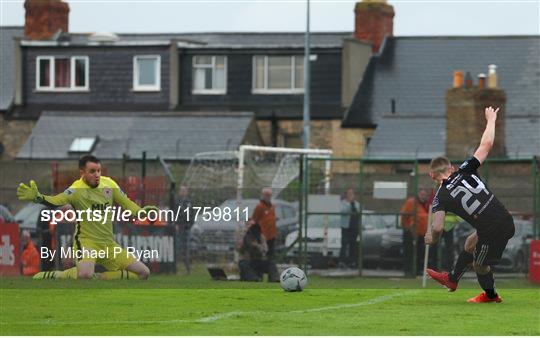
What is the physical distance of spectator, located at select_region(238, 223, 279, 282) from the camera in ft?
96.3

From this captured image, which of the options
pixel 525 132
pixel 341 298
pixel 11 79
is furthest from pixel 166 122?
pixel 341 298

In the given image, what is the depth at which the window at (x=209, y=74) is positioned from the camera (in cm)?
6469

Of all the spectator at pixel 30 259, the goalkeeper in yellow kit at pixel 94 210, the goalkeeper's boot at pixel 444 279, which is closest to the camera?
the goalkeeper's boot at pixel 444 279

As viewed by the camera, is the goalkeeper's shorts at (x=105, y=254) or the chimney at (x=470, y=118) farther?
the chimney at (x=470, y=118)

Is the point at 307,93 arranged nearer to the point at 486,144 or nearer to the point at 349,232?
the point at 349,232

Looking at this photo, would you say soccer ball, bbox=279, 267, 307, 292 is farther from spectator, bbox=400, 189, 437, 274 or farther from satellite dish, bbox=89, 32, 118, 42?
satellite dish, bbox=89, 32, 118, 42

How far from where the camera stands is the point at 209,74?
214ft

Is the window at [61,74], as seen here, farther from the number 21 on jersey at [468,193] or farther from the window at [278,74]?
the number 21 on jersey at [468,193]

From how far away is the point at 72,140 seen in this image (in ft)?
200

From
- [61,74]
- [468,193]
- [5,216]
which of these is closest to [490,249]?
[468,193]

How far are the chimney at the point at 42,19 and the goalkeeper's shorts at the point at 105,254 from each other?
44903 millimetres

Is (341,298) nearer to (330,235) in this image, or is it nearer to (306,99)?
(330,235)

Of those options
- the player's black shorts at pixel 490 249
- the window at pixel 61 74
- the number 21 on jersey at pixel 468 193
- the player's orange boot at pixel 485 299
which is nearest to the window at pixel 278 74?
the window at pixel 61 74

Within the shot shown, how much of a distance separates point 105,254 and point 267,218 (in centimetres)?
830
